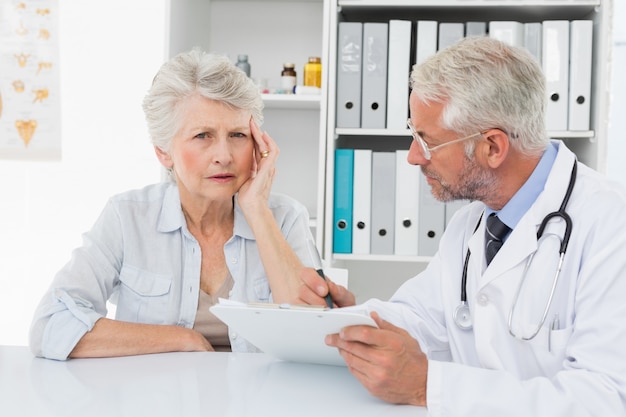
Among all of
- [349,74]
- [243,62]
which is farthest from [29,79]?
[349,74]

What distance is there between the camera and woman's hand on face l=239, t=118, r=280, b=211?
183cm

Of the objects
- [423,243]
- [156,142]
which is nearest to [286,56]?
[423,243]

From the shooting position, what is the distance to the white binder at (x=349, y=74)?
2461 millimetres

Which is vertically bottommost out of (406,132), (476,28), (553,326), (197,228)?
(553,326)

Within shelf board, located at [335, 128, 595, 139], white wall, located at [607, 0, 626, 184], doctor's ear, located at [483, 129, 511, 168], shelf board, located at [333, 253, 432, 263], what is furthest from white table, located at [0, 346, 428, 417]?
white wall, located at [607, 0, 626, 184]

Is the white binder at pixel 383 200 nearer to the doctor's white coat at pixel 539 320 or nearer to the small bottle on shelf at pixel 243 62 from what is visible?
the small bottle on shelf at pixel 243 62

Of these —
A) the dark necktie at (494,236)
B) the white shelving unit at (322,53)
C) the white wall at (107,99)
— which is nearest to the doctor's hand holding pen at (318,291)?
the dark necktie at (494,236)

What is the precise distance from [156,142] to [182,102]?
136 mm

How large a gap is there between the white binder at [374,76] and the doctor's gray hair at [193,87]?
0.73m

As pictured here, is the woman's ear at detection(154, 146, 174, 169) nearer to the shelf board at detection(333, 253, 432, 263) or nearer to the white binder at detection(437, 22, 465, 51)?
the shelf board at detection(333, 253, 432, 263)

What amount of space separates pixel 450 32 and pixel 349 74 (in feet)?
1.14

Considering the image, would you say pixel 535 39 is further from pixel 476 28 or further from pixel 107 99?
pixel 107 99

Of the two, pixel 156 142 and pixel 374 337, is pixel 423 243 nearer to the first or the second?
pixel 156 142

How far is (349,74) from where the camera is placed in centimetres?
248
